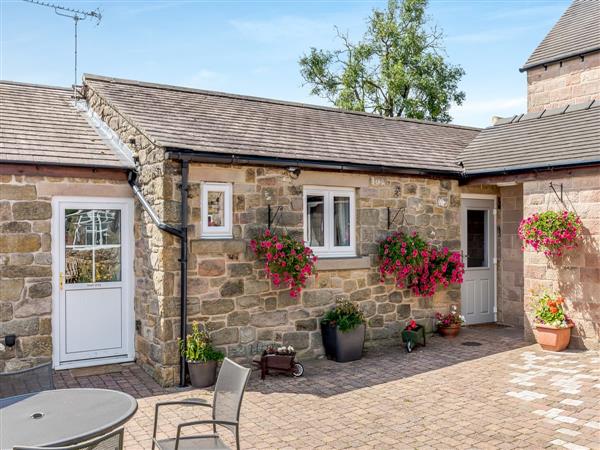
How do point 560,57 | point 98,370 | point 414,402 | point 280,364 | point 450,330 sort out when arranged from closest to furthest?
1. point 414,402
2. point 280,364
3. point 98,370
4. point 450,330
5. point 560,57

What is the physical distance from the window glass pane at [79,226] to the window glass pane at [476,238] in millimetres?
7531

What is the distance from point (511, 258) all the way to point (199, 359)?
7.17 metres

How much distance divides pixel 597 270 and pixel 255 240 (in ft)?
18.0

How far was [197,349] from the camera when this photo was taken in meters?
6.79

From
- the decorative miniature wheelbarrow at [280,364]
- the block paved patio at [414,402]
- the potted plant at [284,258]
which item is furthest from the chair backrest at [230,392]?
the potted plant at [284,258]

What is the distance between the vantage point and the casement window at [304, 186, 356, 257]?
8.52 meters

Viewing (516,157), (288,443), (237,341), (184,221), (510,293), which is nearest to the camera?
→ (288,443)

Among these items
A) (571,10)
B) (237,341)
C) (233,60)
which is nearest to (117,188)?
(237,341)

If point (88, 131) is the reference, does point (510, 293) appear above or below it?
below

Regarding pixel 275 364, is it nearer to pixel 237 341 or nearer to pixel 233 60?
pixel 237 341

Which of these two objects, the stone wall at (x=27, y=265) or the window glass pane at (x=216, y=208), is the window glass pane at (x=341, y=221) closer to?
the window glass pane at (x=216, y=208)

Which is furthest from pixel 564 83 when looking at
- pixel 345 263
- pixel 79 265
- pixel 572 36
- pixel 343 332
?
pixel 79 265

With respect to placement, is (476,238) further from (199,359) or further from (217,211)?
(199,359)

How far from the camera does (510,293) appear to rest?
11016 mm
